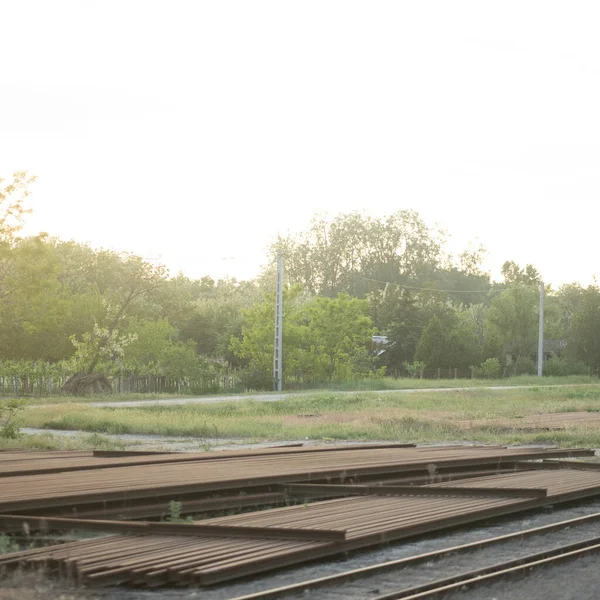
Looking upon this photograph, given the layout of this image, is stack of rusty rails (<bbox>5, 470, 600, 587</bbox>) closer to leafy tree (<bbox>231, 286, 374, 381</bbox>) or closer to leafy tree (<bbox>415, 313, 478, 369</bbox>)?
leafy tree (<bbox>231, 286, 374, 381</bbox>)

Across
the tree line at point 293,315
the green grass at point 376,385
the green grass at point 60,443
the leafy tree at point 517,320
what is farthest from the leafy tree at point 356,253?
the green grass at point 60,443

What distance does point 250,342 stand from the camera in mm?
52156

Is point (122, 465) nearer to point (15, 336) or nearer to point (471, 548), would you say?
point (471, 548)

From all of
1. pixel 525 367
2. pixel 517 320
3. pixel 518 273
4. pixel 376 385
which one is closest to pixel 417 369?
pixel 525 367

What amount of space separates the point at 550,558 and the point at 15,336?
43796mm

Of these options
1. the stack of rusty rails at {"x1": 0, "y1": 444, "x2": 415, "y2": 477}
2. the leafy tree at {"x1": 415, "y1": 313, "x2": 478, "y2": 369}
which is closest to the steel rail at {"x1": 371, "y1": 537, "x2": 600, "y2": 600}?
the stack of rusty rails at {"x1": 0, "y1": 444, "x2": 415, "y2": 477}

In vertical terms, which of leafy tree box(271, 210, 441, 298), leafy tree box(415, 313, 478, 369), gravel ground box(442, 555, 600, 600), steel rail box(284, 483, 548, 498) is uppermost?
leafy tree box(271, 210, 441, 298)

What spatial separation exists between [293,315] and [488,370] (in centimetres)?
1938

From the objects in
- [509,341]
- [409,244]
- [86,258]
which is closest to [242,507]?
[86,258]

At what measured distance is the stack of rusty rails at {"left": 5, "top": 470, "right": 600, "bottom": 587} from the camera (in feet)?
23.9

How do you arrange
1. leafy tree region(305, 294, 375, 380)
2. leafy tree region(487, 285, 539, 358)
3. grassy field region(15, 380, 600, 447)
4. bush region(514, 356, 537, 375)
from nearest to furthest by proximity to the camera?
grassy field region(15, 380, 600, 447) < leafy tree region(305, 294, 375, 380) < bush region(514, 356, 537, 375) < leafy tree region(487, 285, 539, 358)

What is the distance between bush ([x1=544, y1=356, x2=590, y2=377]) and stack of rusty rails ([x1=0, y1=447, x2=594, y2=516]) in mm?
51835

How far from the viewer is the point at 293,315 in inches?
2077

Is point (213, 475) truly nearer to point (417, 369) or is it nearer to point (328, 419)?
point (328, 419)
